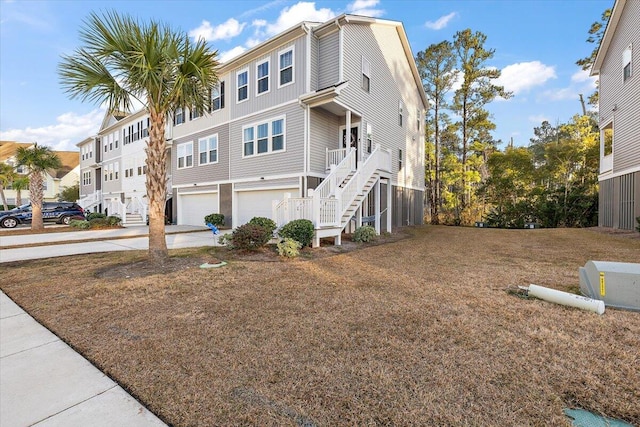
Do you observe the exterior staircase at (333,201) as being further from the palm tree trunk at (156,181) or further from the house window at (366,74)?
the house window at (366,74)

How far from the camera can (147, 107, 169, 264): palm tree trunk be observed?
271 inches

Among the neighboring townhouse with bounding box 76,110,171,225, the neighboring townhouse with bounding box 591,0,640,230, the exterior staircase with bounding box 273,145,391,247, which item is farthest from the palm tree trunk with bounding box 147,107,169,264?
the neighboring townhouse with bounding box 591,0,640,230

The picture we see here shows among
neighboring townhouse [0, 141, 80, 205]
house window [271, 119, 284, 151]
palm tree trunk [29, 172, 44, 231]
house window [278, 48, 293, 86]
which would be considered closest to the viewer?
house window [278, 48, 293, 86]

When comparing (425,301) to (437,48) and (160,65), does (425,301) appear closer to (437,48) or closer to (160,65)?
(160,65)

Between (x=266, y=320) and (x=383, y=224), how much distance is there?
12422 millimetres

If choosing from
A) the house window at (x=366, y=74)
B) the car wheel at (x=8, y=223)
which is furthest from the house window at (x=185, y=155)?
the house window at (x=366, y=74)

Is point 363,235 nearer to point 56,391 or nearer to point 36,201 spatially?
point 56,391

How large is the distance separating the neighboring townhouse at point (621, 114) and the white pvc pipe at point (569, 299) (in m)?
11.0

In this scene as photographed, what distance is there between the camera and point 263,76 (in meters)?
13.8

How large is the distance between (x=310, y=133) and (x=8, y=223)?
781 inches

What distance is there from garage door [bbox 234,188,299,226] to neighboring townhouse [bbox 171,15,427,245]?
52 mm

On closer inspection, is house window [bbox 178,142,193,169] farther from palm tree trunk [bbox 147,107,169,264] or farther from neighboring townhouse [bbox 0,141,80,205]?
neighboring townhouse [bbox 0,141,80,205]

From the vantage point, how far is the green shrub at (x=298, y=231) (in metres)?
8.52

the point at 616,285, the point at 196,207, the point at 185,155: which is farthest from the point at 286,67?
the point at 616,285
